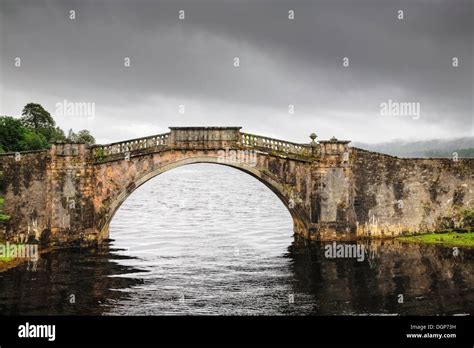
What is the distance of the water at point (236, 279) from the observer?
23062 millimetres

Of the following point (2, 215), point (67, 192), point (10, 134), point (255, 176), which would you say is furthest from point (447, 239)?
point (10, 134)

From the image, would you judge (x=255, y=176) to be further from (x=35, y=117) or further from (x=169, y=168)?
(x=35, y=117)

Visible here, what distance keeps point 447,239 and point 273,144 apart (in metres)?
12.2

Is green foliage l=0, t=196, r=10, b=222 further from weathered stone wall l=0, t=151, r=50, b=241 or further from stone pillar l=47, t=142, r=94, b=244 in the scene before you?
stone pillar l=47, t=142, r=94, b=244

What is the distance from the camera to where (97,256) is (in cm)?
3288

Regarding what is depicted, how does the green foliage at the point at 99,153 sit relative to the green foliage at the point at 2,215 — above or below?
above

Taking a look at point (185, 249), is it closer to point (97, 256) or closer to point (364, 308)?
point (97, 256)

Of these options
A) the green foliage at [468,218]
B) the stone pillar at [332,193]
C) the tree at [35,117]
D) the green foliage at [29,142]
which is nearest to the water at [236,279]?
the stone pillar at [332,193]

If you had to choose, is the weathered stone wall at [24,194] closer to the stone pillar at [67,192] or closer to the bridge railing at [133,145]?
the stone pillar at [67,192]

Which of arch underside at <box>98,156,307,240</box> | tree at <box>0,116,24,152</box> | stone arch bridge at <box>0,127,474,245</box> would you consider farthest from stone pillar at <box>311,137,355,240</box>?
tree at <box>0,116,24,152</box>

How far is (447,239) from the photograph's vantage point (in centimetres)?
3581

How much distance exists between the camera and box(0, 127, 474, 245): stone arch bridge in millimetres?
34156

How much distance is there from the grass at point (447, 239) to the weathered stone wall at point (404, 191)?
0.62 metres
